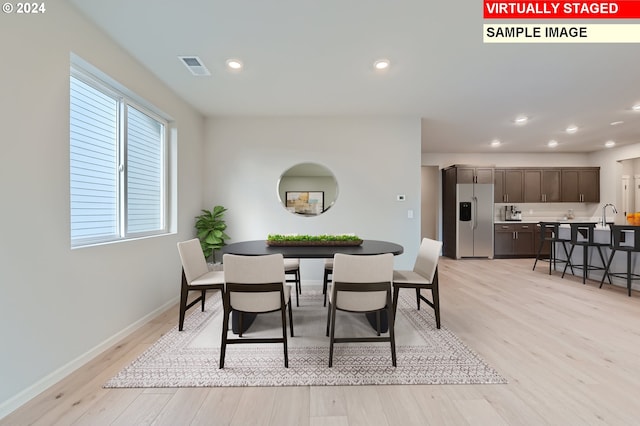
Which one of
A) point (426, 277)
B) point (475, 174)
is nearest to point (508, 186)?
point (475, 174)

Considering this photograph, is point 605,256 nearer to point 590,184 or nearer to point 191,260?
point 590,184

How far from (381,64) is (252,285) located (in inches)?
93.2

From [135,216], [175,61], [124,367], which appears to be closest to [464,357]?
[124,367]

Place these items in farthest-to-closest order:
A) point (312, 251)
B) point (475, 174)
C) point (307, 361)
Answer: point (475, 174), point (312, 251), point (307, 361)

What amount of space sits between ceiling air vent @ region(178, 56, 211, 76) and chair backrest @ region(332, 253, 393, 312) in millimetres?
2307

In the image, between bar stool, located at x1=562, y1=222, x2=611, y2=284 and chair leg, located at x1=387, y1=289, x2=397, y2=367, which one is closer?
chair leg, located at x1=387, y1=289, x2=397, y2=367

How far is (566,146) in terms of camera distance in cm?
638

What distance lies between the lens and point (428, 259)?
279 cm

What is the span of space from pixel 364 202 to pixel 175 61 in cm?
297

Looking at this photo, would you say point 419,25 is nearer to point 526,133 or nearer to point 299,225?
point 299,225

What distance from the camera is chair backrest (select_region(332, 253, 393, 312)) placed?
205cm

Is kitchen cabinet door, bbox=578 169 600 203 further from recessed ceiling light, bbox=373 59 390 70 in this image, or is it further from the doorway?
recessed ceiling light, bbox=373 59 390 70

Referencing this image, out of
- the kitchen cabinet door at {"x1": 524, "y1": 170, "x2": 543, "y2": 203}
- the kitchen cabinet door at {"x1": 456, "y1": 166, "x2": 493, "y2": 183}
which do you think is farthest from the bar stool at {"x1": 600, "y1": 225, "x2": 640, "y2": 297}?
the kitchen cabinet door at {"x1": 524, "y1": 170, "x2": 543, "y2": 203}

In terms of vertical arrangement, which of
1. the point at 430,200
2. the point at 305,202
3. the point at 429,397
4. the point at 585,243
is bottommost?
the point at 429,397
